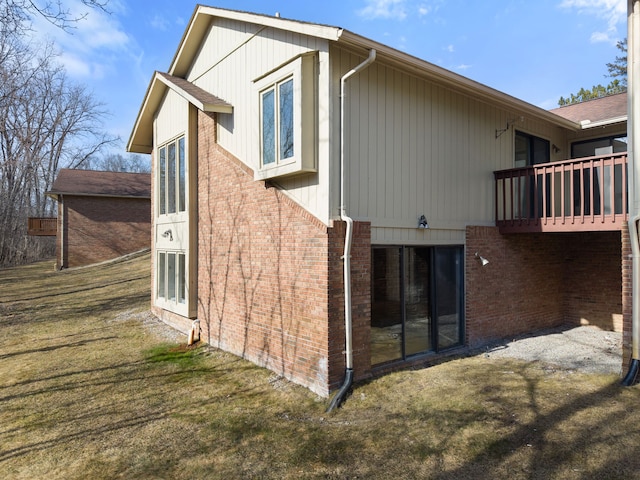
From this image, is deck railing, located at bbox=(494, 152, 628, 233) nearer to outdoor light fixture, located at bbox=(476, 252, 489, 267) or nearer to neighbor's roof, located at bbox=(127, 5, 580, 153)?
outdoor light fixture, located at bbox=(476, 252, 489, 267)

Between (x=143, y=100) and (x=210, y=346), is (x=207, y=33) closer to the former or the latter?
(x=143, y=100)

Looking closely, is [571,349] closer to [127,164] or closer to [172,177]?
[172,177]

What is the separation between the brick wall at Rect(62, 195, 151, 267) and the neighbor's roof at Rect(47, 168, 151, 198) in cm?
42

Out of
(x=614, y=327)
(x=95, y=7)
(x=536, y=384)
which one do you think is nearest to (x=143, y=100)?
(x=95, y=7)

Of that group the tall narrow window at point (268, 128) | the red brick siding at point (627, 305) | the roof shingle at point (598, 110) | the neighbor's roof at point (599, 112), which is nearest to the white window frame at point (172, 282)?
the tall narrow window at point (268, 128)

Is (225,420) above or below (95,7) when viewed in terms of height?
below

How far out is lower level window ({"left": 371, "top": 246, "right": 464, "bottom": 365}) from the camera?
6.60 m

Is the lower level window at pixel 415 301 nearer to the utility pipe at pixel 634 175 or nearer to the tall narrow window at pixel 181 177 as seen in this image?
the utility pipe at pixel 634 175

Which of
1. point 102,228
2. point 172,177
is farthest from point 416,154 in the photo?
point 102,228

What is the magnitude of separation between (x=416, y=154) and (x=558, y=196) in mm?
3762

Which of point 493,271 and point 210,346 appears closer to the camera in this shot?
point 493,271

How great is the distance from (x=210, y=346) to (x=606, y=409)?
23.3ft

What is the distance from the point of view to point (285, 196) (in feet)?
21.9

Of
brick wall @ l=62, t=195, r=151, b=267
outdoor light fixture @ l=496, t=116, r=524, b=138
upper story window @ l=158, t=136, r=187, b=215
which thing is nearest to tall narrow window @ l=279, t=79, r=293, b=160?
upper story window @ l=158, t=136, r=187, b=215
